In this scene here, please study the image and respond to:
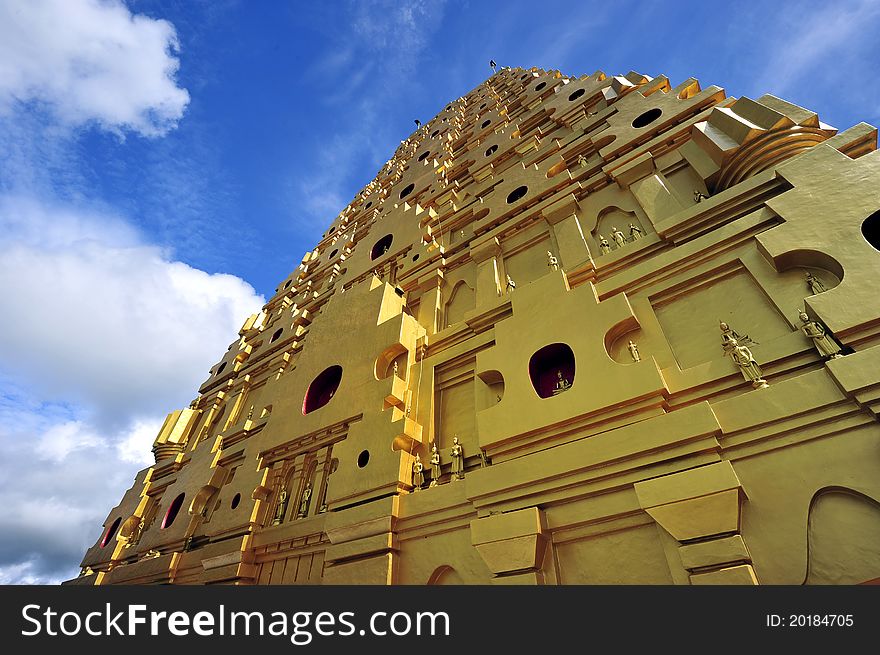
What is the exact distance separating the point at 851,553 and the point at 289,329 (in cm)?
1304

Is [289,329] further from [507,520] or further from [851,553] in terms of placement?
[851,553]

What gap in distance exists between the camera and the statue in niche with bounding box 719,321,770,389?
429 centimetres

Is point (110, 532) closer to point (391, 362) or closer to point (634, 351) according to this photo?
point (391, 362)

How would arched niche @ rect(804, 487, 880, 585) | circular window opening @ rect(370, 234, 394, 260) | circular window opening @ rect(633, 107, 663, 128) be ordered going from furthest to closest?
circular window opening @ rect(370, 234, 394, 260) → circular window opening @ rect(633, 107, 663, 128) → arched niche @ rect(804, 487, 880, 585)

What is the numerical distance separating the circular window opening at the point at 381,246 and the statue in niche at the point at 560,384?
27.8ft

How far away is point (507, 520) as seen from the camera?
15.2 ft

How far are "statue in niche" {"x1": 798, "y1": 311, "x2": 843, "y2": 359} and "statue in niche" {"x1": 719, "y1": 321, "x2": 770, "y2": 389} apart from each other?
1.65 ft

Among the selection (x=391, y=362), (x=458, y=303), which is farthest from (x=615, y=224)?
(x=391, y=362)

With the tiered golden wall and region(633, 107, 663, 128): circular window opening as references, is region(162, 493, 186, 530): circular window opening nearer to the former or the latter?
the tiered golden wall

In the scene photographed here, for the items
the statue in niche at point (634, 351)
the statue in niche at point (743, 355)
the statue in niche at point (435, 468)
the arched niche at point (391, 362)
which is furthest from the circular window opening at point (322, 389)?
the statue in niche at point (743, 355)

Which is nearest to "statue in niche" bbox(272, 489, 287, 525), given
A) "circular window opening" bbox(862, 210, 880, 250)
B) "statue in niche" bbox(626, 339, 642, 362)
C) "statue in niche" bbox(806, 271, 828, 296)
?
"statue in niche" bbox(626, 339, 642, 362)

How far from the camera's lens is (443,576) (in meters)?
5.21

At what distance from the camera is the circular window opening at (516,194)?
9875 mm

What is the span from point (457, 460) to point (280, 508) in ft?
12.2
